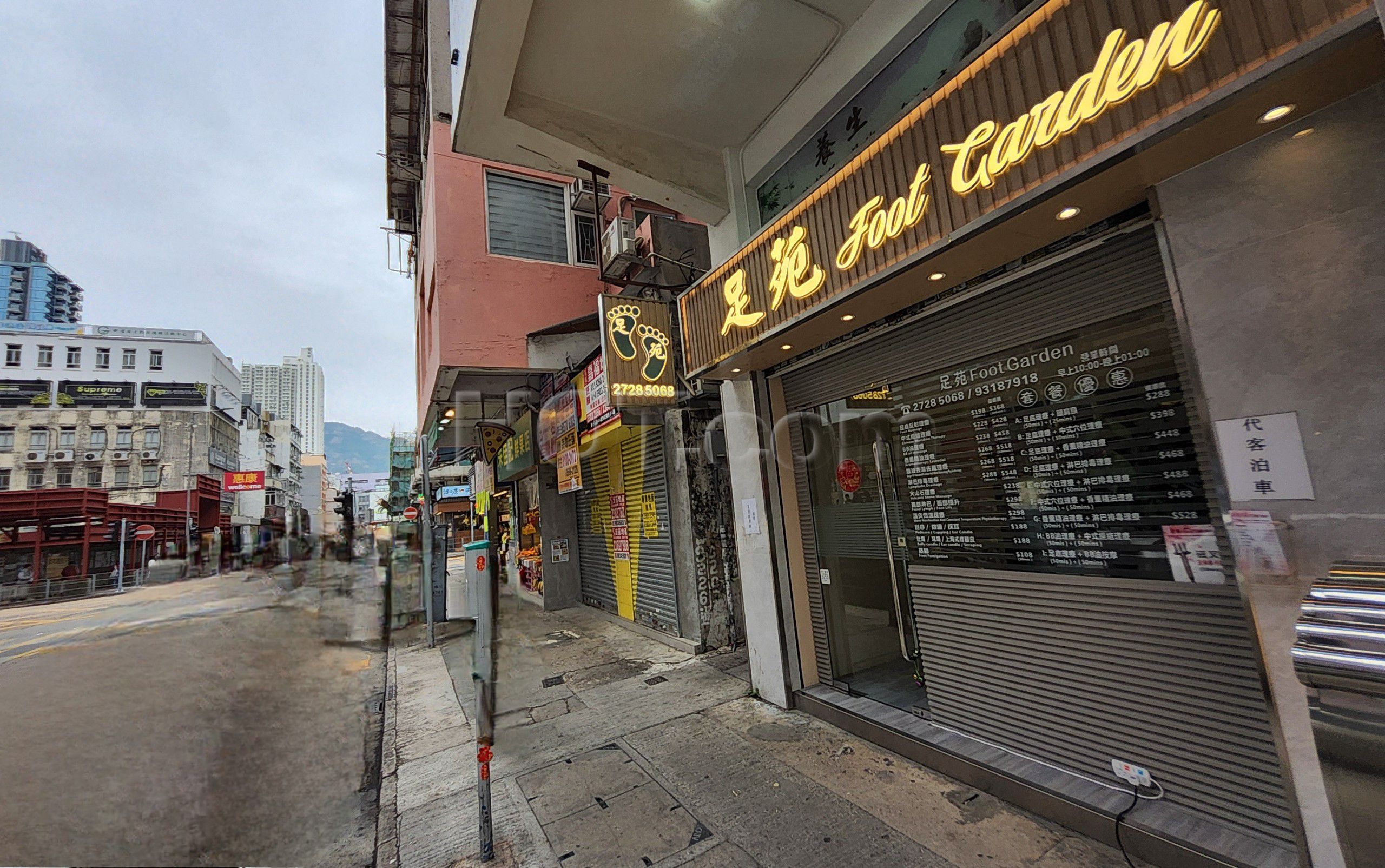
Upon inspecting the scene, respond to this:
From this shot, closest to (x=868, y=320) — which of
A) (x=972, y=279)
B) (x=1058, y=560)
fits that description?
(x=972, y=279)

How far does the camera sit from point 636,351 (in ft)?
21.6

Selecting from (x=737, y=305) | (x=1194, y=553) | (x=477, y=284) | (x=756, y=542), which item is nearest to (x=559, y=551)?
(x=477, y=284)

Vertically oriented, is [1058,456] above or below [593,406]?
below

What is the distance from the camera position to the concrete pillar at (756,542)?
579 centimetres

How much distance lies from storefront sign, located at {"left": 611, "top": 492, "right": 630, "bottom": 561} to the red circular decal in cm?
585

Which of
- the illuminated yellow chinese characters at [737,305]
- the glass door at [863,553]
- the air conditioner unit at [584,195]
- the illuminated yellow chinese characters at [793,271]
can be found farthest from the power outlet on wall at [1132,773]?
the air conditioner unit at [584,195]

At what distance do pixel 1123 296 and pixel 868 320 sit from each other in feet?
5.81

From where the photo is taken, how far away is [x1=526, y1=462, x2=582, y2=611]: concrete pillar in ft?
42.9

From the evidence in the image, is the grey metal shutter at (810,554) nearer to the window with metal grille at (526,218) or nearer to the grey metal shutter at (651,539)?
the grey metal shutter at (651,539)

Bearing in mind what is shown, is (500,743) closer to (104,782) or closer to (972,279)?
(104,782)

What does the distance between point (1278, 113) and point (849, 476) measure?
376 cm

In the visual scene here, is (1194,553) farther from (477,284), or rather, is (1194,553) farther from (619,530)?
(477,284)

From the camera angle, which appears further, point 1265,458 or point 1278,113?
point 1265,458

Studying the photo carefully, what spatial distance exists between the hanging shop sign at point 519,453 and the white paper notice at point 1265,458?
12612mm
